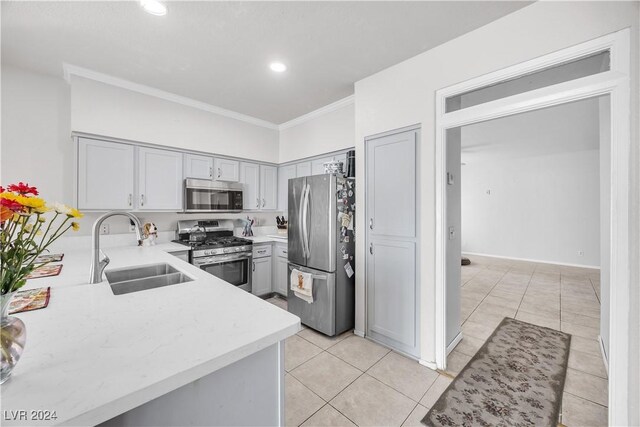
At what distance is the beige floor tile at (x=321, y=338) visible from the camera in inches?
104

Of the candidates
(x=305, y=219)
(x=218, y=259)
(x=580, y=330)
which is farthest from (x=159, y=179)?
(x=580, y=330)

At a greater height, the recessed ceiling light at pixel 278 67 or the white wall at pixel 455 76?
the recessed ceiling light at pixel 278 67

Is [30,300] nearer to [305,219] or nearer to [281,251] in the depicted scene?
[305,219]

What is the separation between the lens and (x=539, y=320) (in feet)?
10.5

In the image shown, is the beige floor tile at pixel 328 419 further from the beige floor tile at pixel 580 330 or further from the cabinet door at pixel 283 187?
the cabinet door at pixel 283 187

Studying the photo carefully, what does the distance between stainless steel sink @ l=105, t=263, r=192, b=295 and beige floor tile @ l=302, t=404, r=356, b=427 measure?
4.04 ft

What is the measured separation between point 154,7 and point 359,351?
3.25 m

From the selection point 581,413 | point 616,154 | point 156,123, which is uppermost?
point 156,123

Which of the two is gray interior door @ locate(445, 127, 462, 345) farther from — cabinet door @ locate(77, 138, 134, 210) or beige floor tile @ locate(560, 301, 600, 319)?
cabinet door @ locate(77, 138, 134, 210)

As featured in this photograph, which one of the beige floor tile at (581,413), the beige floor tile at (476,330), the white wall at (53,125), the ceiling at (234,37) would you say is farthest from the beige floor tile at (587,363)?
the white wall at (53,125)

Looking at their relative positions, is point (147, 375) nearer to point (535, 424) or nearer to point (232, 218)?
point (535, 424)

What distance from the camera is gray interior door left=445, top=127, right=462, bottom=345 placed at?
2.37 meters

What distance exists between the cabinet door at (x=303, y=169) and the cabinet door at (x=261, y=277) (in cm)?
139

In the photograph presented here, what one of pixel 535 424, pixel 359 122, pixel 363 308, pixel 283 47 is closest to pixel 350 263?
pixel 363 308
